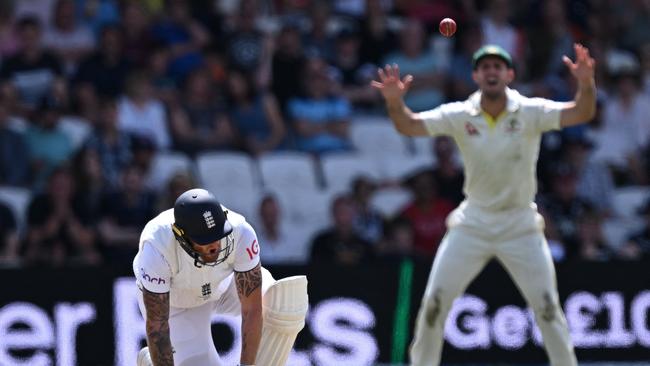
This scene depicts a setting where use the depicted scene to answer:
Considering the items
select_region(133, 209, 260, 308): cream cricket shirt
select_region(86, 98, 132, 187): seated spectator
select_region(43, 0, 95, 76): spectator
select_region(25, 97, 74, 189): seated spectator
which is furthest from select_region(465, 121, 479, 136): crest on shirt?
select_region(43, 0, 95, 76): spectator

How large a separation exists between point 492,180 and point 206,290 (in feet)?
5.91

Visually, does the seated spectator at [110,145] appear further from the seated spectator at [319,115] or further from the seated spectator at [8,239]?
the seated spectator at [319,115]

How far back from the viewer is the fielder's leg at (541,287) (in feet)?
26.1

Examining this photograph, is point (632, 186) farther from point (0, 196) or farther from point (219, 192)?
point (0, 196)

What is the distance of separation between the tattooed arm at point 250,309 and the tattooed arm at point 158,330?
0.37m

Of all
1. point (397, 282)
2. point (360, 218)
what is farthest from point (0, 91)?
point (397, 282)

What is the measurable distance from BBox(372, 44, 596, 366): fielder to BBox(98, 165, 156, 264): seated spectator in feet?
13.3

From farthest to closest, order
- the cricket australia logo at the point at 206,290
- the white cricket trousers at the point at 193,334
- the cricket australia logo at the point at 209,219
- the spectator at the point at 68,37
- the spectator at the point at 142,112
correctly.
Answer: the spectator at the point at 68,37, the spectator at the point at 142,112, the white cricket trousers at the point at 193,334, the cricket australia logo at the point at 206,290, the cricket australia logo at the point at 209,219

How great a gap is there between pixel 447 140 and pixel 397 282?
2597 mm

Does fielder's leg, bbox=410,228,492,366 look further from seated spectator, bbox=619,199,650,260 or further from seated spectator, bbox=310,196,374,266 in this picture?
seated spectator, bbox=619,199,650,260

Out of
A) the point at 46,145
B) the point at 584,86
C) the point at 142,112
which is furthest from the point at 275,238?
the point at 584,86

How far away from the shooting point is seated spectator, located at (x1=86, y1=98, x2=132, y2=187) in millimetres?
12164

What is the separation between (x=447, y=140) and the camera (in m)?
12.6

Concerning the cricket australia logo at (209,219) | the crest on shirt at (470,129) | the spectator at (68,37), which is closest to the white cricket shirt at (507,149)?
the crest on shirt at (470,129)
